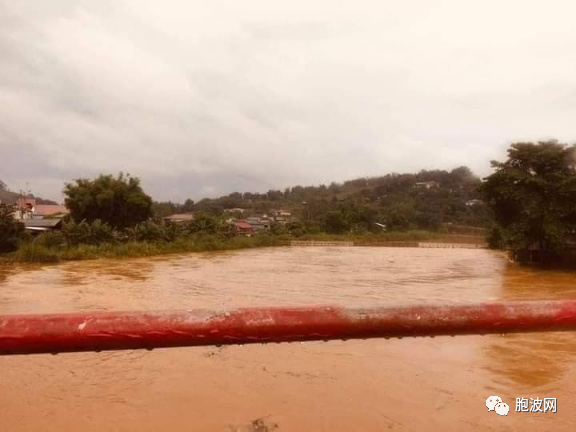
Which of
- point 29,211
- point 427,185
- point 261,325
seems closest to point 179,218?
point 29,211

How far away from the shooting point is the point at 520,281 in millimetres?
16719

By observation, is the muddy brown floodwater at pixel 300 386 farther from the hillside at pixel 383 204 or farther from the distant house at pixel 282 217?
the distant house at pixel 282 217

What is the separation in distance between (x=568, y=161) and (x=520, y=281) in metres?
4.98

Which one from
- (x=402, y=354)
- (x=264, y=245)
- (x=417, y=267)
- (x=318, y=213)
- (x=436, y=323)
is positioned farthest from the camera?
(x=318, y=213)

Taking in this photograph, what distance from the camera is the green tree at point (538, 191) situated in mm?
17688

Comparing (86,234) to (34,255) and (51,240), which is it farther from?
(34,255)

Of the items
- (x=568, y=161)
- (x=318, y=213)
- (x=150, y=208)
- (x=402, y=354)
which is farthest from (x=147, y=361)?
(x=318, y=213)

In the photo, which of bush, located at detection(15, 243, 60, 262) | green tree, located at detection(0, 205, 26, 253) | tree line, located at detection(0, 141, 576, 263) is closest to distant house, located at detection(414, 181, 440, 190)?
tree line, located at detection(0, 141, 576, 263)

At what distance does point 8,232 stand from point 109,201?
254 inches

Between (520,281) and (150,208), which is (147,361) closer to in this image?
(520,281)

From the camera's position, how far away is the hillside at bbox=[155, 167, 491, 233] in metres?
46.9

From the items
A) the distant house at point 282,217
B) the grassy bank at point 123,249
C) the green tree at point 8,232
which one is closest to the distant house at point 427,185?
the distant house at point 282,217

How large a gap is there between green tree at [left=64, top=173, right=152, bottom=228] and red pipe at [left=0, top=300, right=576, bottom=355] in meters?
29.1

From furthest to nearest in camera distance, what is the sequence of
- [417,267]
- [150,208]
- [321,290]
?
1. [150,208]
2. [417,267]
3. [321,290]
